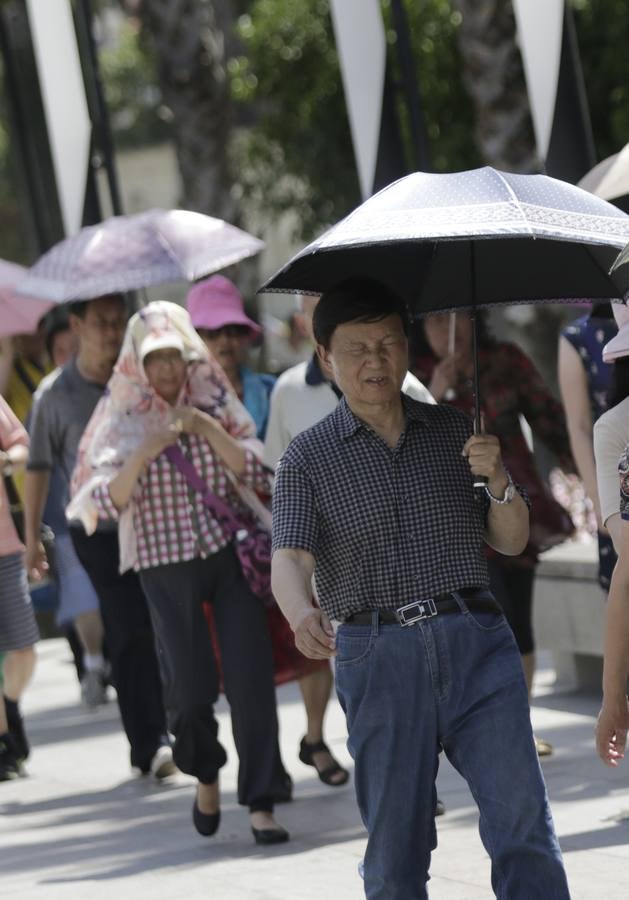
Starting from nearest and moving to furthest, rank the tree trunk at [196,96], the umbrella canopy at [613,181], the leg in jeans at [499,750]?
the leg in jeans at [499,750] < the umbrella canopy at [613,181] < the tree trunk at [196,96]

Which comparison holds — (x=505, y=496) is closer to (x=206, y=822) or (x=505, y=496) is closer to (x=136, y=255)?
(x=206, y=822)

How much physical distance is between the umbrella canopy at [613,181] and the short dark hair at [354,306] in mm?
1183

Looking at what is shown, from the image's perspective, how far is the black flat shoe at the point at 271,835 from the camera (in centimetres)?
665

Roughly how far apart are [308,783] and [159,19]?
11188 millimetres

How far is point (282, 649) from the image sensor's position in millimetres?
7086

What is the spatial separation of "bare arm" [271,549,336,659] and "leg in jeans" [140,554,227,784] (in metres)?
2.44

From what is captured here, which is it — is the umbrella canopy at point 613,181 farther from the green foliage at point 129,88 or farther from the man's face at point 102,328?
the green foliage at point 129,88

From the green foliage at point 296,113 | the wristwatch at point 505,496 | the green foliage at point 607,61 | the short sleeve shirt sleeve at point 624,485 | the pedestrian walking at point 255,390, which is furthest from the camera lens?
the green foliage at point 296,113

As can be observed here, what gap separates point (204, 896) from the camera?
5.95 metres

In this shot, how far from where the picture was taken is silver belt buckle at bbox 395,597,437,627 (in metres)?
4.25

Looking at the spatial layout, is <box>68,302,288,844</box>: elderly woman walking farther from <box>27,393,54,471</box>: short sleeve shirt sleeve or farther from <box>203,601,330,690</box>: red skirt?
<box>27,393,54,471</box>: short sleeve shirt sleeve

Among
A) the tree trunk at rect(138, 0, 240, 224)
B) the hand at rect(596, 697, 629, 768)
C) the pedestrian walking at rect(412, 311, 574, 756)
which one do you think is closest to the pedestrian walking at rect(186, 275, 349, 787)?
the pedestrian walking at rect(412, 311, 574, 756)

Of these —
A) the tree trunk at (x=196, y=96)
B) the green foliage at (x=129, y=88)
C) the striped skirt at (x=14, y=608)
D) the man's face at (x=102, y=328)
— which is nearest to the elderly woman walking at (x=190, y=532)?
the man's face at (x=102, y=328)

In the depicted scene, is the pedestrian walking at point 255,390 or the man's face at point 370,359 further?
the pedestrian walking at point 255,390
